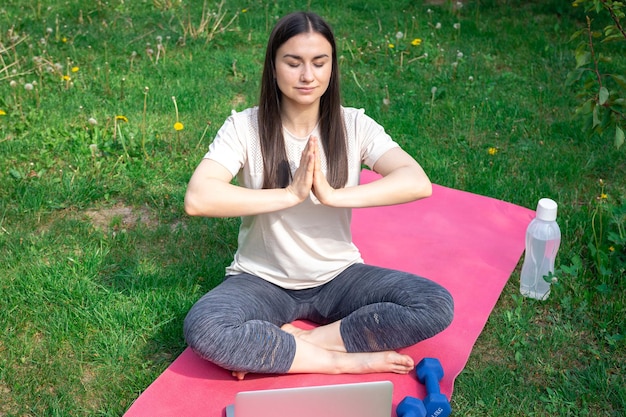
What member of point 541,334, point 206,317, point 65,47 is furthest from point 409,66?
point 206,317

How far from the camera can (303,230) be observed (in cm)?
303

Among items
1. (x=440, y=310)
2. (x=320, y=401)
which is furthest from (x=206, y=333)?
(x=440, y=310)

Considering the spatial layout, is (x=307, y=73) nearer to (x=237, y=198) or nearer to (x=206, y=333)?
(x=237, y=198)

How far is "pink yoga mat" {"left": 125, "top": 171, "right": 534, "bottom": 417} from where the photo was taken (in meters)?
2.80

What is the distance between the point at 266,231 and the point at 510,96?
9.39 ft

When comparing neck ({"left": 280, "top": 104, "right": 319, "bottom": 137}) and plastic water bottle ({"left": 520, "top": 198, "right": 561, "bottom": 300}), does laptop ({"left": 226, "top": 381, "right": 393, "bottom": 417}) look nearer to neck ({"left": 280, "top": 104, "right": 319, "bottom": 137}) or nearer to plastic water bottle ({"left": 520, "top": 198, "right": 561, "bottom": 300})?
neck ({"left": 280, "top": 104, "right": 319, "bottom": 137})

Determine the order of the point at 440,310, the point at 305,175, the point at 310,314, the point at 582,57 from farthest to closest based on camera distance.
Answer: the point at 582,57 < the point at 310,314 < the point at 440,310 < the point at 305,175

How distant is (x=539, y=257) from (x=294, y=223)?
4.08ft

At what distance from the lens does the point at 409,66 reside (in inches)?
224

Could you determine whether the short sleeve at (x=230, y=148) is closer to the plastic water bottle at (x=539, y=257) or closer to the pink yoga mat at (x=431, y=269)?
the pink yoga mat at (x=431, y=269)

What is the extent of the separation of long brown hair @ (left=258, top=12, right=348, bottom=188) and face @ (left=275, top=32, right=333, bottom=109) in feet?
0.16

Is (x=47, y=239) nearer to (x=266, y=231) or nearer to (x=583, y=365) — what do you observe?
(x=266, y=231)

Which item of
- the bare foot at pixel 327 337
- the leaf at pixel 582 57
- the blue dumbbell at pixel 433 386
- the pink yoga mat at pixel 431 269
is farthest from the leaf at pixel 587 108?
the bare foot at pixel 327 337

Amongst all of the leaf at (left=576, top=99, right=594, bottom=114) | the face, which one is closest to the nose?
the face
